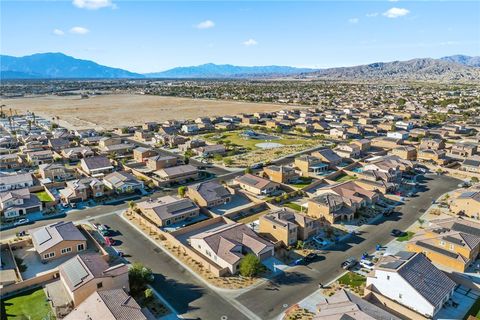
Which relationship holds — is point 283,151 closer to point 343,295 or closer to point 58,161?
point 58,161

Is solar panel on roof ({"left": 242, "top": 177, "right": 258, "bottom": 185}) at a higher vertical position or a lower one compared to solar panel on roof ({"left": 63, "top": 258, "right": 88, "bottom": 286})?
higher

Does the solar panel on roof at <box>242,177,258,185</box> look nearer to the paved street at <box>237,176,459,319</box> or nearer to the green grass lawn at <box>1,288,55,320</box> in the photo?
the paved street at <box>237,176,459,319</box>

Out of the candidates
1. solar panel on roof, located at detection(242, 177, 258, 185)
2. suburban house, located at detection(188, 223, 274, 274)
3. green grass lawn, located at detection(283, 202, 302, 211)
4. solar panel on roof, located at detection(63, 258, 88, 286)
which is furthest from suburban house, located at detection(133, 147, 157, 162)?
solar panel on roof, located at detection(63, 258, 88, 286)

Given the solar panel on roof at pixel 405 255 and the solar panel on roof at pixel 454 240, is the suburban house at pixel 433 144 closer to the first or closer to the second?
the solar panel on roof at pixel 454 240

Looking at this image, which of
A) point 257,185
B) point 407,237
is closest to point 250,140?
point 257,185

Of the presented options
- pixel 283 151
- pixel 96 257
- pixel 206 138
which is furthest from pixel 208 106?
pixel 96 257

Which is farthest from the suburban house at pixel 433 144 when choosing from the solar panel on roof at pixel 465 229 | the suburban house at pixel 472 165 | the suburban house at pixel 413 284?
the suburban house at pixel 413 284

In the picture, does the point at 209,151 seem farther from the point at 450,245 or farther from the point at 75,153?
the point at 450,245
